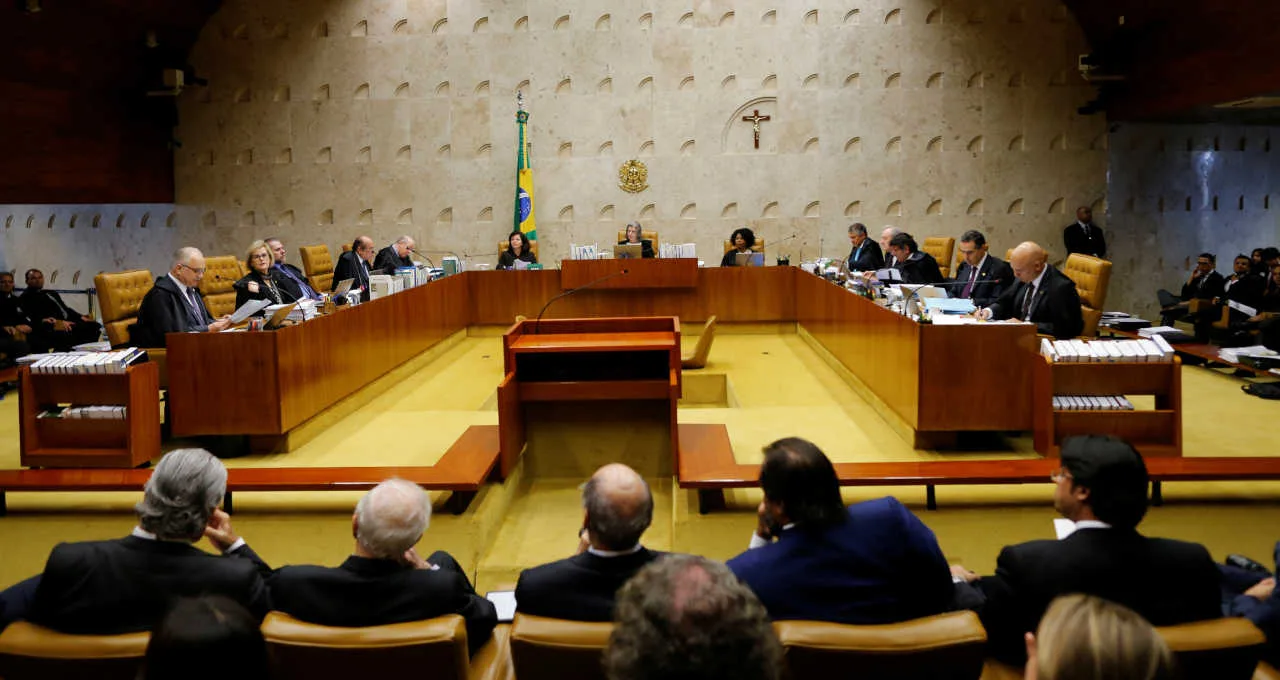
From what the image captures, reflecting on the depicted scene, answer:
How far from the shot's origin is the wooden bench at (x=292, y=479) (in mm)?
3955

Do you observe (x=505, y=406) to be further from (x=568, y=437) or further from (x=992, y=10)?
(x=992, y=10)

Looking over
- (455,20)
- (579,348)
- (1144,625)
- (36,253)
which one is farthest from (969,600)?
(36,253)

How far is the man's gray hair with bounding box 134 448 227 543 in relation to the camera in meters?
2.29

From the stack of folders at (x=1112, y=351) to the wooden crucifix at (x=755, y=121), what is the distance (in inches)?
273

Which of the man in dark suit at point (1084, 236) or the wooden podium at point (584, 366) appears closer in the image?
the wooden podium at point (584, 366)

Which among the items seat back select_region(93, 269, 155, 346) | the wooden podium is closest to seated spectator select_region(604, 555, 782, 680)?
the wooden podium

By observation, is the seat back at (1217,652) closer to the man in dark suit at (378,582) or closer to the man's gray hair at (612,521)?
the man's gray hair at (612,521)

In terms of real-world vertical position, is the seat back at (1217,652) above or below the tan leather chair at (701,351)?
below

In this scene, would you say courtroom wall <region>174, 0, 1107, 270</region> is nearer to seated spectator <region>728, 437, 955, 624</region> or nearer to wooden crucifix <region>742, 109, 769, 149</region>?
wooden crucifix <region>742, 109, 769, 149</region>

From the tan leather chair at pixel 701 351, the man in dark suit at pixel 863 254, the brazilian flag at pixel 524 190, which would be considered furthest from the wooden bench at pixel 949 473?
the brazilian flag at pixel 524 190

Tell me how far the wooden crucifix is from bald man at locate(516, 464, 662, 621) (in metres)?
9.47

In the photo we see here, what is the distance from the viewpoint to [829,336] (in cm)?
777

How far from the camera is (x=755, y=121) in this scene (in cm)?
1122

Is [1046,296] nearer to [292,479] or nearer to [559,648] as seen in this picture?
[292,479]
